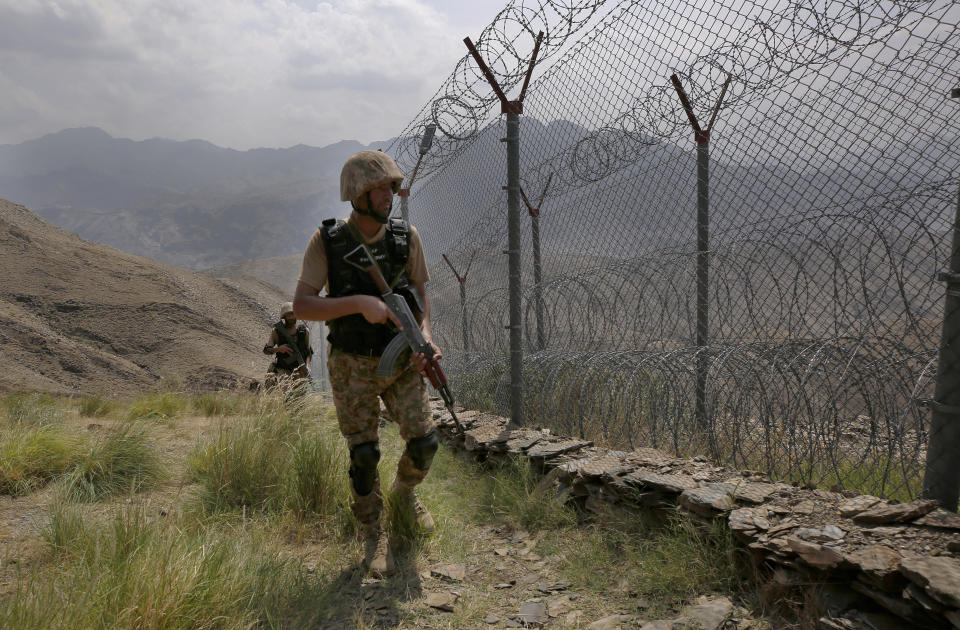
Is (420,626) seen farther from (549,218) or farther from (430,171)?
(430,171)

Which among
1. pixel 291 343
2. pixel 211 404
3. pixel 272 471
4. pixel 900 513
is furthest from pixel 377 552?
pixel 211 404

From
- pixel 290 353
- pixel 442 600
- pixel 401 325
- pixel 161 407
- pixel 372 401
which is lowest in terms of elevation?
pixel 442 600

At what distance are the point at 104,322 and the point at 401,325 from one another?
17.1m

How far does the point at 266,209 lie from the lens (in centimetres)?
17750

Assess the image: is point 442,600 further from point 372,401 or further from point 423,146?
point 423,146

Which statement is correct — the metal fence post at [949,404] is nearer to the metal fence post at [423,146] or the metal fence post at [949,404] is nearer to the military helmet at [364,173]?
the military helmet at [364,173]

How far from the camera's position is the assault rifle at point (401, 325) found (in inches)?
102

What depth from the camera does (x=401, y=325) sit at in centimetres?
260

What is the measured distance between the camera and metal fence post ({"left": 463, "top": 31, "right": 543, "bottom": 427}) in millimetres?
3990

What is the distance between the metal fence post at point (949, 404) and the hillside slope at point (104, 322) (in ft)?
39.0

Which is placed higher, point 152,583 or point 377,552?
point 152,583

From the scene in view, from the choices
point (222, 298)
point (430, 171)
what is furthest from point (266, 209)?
point (430, 171)

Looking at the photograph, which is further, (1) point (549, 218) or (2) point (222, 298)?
(2) point (222, 298)

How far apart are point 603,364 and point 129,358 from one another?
Result: 49.5ft
